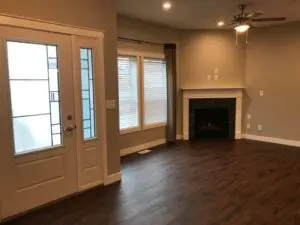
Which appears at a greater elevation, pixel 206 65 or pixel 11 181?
pixel 206 65

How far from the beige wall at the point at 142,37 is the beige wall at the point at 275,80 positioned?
211 cm

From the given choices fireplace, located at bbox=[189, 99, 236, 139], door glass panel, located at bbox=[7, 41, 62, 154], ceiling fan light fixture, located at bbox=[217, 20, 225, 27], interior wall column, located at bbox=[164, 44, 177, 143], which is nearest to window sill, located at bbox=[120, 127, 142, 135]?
interior wall column, located at bbox=[164, 44, 177, 143]

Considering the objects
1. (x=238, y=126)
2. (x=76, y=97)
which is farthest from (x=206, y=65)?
(x=76, y=97)

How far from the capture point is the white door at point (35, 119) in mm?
3086

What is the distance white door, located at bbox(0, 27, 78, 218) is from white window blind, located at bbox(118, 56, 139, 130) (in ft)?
7.09

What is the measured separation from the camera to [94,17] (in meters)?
3.88

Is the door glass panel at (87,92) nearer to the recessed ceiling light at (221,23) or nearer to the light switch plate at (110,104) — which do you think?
the light switch plate at (110,104)

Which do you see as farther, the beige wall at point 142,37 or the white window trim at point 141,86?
the white window trim at point 141,86

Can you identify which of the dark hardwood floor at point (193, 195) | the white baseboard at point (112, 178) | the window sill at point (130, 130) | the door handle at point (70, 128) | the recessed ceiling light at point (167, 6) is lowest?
the dark hardwood floor at point (193, 195)

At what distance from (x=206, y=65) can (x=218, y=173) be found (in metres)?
3.42

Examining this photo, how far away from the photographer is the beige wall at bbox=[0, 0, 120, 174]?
10.5 feet

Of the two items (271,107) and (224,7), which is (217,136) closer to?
(271,107)

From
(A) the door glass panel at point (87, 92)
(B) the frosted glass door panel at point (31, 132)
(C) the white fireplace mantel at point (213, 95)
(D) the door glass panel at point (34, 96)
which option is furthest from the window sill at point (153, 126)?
(B) the frosted glass door panel at point (31, 132)

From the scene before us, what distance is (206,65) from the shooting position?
7.22m
